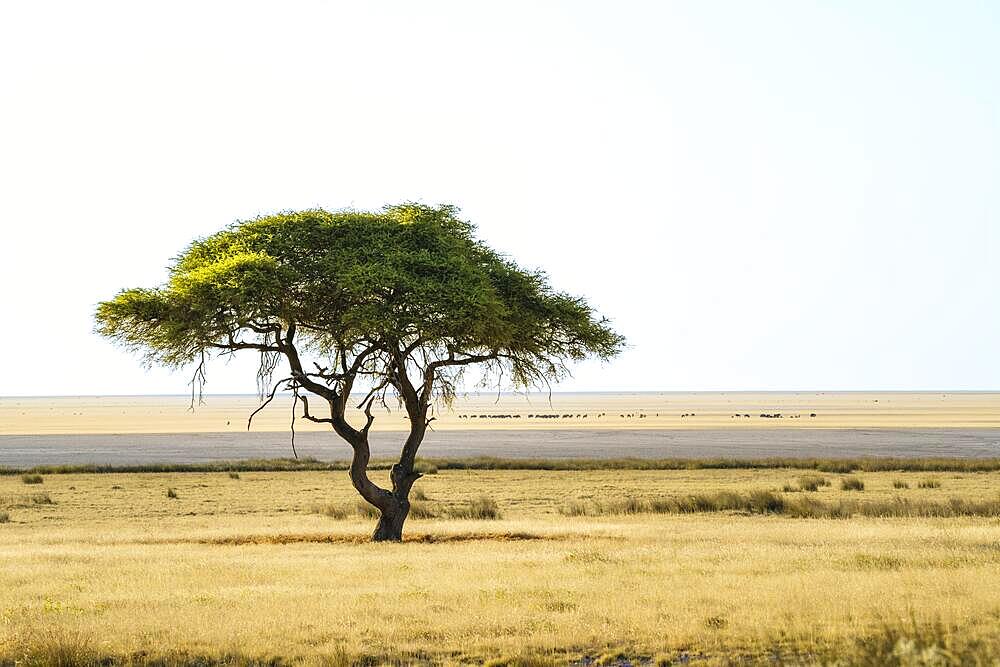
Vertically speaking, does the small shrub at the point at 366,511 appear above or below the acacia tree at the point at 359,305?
below

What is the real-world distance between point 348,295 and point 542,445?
77173 mm

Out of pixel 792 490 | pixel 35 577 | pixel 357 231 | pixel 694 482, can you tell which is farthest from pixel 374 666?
pixel 694 482

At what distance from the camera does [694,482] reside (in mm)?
54688

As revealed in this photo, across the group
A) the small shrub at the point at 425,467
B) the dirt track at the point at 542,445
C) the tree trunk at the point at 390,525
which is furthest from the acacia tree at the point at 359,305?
the dirt track at the point at 542,445

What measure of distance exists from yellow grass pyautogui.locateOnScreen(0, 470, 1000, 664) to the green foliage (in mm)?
5221

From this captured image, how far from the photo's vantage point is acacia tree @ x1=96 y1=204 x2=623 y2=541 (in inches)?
1043

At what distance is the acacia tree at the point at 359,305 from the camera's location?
26484mm

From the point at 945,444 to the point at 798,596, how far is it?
91785 mm

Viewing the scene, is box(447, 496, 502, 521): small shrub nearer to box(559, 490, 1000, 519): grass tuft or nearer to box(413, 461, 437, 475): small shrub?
box(559, 490, 1000, 519): grass tuft

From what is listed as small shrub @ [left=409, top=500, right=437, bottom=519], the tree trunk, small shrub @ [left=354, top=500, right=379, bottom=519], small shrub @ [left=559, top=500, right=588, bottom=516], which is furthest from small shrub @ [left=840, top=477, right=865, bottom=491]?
the tree trunk

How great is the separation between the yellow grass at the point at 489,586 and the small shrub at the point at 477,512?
800 millimetres

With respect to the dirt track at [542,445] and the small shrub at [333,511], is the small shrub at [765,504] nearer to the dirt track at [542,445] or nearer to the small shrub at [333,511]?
the small shrub at [333,511]

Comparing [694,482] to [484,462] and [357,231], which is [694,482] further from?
[357,231]

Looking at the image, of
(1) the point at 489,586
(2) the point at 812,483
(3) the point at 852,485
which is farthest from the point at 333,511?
(3) the point at 852,485
